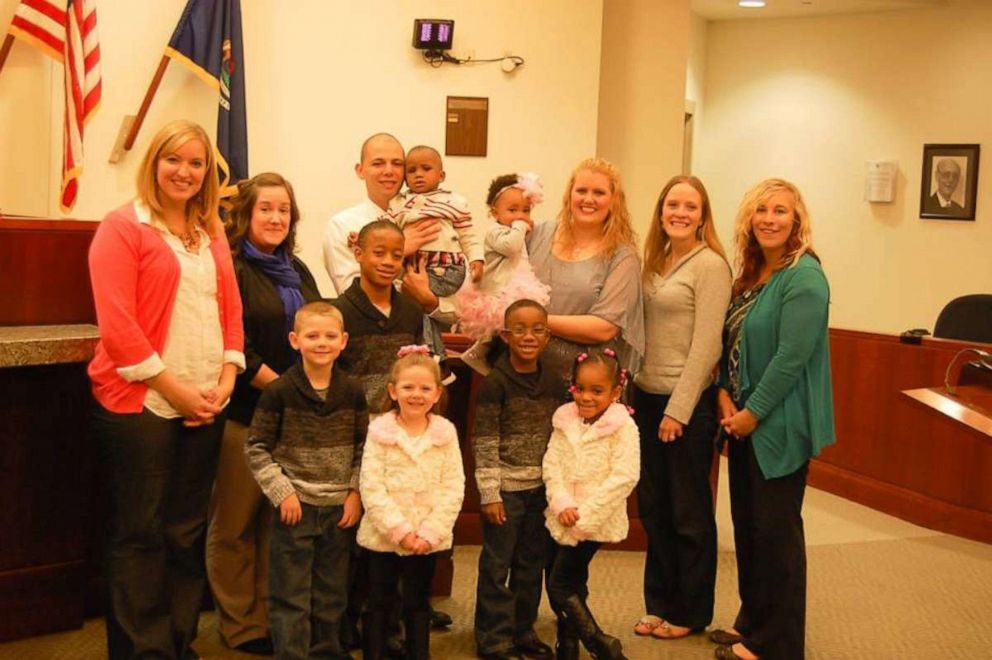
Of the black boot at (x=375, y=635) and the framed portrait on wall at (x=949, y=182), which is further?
the framed portrait on wall at (x=949, y=182)

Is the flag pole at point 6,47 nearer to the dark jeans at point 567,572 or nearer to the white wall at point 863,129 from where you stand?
the dark jeans at point 567,572

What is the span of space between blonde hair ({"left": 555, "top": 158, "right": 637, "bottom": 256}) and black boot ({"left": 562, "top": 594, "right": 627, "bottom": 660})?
3.82 ft

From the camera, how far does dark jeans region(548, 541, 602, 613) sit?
356 centimetres

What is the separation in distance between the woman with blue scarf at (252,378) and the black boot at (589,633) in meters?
0.99

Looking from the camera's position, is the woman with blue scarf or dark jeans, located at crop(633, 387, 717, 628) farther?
dark jeans, located at crop(633, 387, 717, 628)

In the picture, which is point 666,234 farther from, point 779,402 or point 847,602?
point 847,602

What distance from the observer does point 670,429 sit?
375 centimetres

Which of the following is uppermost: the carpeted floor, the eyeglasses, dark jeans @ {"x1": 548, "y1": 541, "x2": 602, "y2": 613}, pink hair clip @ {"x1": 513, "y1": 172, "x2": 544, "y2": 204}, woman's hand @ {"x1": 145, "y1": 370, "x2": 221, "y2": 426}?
pink hair clip @ {"x1": 513, "y1": 172, "x2": 544, "y2": 204}

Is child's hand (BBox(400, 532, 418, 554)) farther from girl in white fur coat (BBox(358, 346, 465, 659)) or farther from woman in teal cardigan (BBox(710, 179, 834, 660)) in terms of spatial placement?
woman in teal cardigan (BBox(710, 179, 834, 660))

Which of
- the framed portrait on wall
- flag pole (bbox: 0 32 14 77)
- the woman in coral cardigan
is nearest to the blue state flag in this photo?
flag pole (bbox: 0 32 14 77)

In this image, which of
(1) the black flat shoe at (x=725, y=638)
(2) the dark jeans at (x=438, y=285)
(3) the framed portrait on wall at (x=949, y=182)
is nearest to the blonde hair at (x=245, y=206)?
(2) the dark jeans at (x=438, y=285)

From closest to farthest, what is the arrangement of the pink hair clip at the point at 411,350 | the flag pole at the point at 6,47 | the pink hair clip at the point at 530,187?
the pink hair clip at the point at 411,350 → the pink hair clip at the point at 530,187 → the flag pole at the point at 6,47

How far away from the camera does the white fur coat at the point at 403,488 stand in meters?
3.19

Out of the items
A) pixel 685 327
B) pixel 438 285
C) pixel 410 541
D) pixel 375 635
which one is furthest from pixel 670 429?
pixel 375 635
